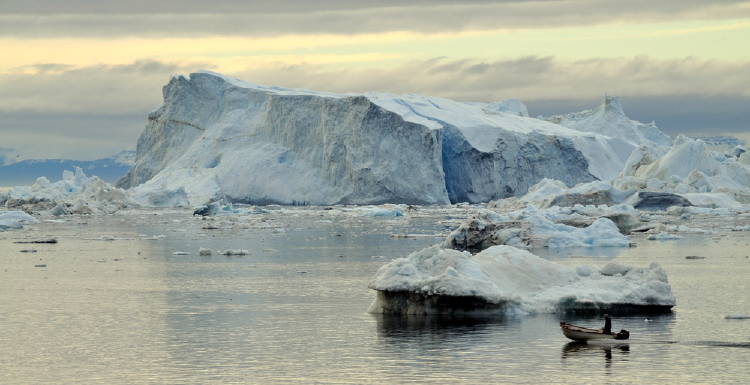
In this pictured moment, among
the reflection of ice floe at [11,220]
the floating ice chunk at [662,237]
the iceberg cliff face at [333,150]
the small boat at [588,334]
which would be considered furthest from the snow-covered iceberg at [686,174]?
the small boat at [588,334]

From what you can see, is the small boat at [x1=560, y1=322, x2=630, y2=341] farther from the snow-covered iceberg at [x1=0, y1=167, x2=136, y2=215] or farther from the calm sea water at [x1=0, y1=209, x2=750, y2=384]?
the snow-covered iceberg at [x1=0, y1=167, x2=136, y2=215]

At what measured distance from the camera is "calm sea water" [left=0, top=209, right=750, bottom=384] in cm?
1252

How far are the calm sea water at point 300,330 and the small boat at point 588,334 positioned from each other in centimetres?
16

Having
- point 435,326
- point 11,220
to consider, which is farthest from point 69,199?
point 435,326

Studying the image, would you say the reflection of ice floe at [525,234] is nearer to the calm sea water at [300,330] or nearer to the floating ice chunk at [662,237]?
the calm sea water at [300,330]

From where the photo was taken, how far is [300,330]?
15.7 metres

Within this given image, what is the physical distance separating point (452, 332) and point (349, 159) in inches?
1848

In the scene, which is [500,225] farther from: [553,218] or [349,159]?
[349,159]

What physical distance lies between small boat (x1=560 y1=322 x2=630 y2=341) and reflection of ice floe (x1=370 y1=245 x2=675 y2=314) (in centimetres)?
182

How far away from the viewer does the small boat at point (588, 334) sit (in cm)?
1408

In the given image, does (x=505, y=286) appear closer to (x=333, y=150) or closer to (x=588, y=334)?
(x=588, y=334)

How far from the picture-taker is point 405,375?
12195 mm

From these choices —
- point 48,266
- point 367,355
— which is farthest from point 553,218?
point 367,355

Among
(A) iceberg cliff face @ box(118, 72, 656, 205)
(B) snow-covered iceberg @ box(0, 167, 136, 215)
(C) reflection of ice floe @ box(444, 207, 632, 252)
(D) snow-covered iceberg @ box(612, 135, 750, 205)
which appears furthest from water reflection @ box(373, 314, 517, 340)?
(A) iceberg cliff face @ box(118, 72, 656, 205)
